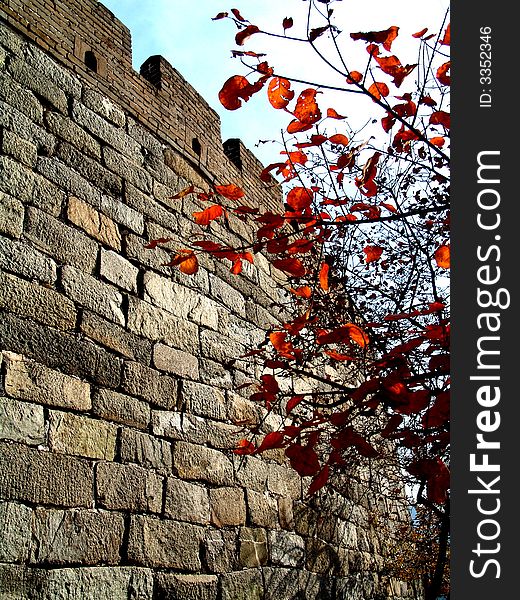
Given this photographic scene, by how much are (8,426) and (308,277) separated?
2.96 metres

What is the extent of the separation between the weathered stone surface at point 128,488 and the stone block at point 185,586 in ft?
0.95

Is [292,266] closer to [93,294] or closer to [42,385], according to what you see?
[93,294]

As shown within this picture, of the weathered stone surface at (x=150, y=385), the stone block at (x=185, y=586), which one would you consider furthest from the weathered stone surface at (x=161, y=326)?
the stone block at (x=185, y=586)

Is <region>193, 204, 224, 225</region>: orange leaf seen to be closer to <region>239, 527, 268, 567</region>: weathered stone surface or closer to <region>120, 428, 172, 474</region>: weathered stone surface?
<region>120, 428, 172, 474</region>: weathered stone surface

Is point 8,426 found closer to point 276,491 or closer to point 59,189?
point 59,189

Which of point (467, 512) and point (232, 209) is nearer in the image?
point (467, 512)

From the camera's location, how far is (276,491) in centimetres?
383

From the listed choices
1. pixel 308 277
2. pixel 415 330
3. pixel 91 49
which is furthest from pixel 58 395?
pixel 308 277

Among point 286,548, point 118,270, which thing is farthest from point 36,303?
point 286,548

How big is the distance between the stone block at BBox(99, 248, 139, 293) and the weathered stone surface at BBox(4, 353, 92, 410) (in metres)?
0.56

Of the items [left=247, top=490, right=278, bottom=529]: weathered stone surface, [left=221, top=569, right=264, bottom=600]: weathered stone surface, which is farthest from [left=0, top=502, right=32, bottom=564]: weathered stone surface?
[left=247, top=490, right=278, bottom=529]: weathered stone surface

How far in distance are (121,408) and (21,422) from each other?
55 cm

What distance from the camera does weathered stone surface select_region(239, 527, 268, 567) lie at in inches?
130

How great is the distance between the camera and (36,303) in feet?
8.46
